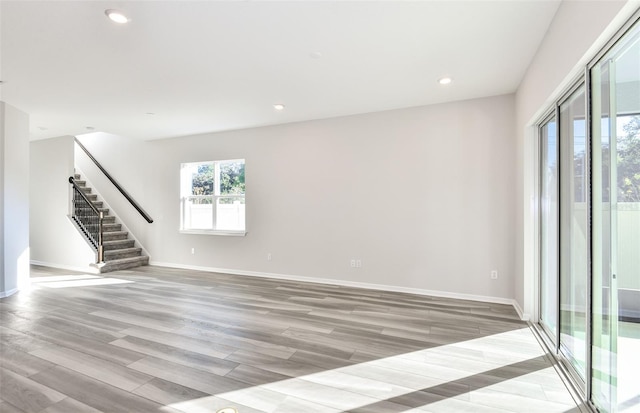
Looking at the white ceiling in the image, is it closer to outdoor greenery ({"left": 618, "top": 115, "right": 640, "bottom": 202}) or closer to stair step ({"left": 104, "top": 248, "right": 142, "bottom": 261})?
outdoor greenery ({"left": 618, "top": 115, "right": 640, "bottom": 202})

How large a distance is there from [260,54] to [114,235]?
585cm

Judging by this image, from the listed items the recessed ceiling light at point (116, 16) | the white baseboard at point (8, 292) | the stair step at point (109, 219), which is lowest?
the white baseboard at point (8, 292)

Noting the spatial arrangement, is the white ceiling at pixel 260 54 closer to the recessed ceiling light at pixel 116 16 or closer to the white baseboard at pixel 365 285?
the recessed ceiling light at pixel 116 16

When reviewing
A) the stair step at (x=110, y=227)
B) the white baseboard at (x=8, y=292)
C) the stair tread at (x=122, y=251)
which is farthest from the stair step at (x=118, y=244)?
the white baseboard at (x=8, y=292)

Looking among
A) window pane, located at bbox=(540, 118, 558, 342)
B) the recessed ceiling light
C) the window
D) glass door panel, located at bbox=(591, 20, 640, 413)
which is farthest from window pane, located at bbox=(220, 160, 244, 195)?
glass door panel, located at bbox=(591, 20, 640, 413)

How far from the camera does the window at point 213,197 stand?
575 cm

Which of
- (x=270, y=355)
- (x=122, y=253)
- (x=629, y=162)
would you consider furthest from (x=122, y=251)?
(x=629, y=162)

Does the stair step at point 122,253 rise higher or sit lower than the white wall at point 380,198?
lower

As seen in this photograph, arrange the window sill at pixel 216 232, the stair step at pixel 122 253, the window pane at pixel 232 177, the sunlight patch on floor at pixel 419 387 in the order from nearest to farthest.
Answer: the sunlight patch on floor at pixel 419 387, the window sill at pixel 216 232, the window pane at pixel 232 177, the stair step at pixel 122 253

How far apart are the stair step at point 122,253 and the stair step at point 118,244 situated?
0.42 feet

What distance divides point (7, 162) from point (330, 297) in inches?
198

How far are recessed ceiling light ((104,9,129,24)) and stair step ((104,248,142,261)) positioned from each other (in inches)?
205

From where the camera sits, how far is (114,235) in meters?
6.50

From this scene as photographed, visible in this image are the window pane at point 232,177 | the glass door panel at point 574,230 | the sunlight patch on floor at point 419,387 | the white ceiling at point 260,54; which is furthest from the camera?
the window pane at point 232,177
